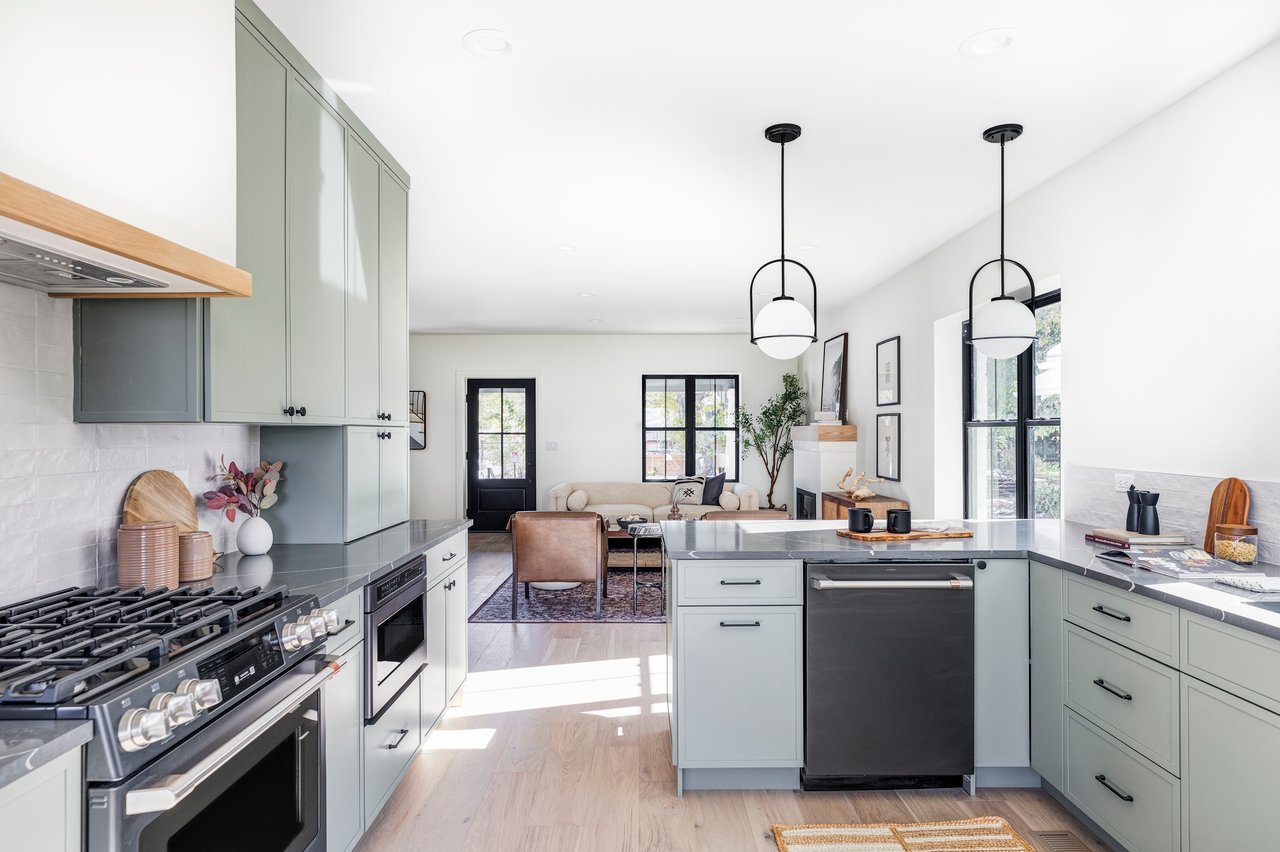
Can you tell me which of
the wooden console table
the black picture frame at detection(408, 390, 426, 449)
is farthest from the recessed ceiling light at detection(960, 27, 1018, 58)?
the black picture frame at detection(408, 390, 426, 449)

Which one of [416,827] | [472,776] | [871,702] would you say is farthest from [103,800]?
[871,702]

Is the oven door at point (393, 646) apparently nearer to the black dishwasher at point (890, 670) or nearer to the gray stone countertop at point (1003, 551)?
the gray stone countertop at point (1003, 551)

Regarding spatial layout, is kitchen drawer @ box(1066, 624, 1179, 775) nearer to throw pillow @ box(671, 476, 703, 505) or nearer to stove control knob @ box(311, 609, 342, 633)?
stove control knob @ box(311, 609, 342, 633)

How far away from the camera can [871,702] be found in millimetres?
2467

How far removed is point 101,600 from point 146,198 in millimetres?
908

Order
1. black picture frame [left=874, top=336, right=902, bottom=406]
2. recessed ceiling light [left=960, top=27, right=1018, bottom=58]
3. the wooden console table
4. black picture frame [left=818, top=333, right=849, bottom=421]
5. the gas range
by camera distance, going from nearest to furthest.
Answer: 1. the gas range
2. recessed ceiling light [left=960, top=27, right=1018, bottom=58]
3. the wooden console table
4. black picture frame [left=874, top=336, right=902, bottom=406]
5. black picture frame [left=818, top=333, right=849, bottom=421]

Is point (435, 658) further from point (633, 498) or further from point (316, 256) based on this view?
point (633, 498)

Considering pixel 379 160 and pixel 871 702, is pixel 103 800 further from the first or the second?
pixel 379 160

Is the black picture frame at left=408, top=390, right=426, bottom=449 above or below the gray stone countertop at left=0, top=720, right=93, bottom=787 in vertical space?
above

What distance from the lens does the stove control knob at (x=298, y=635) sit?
1618 millimetres

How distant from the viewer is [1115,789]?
2057 mm

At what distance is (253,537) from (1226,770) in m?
A: 2.79

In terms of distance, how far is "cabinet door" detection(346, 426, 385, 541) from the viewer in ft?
8.64

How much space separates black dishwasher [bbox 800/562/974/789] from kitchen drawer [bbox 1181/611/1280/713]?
0.73 meters
